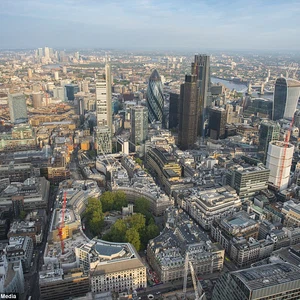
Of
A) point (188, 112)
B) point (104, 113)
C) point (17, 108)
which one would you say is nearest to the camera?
point (188, 112)

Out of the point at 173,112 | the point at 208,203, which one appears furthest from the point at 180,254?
the point at 173,112

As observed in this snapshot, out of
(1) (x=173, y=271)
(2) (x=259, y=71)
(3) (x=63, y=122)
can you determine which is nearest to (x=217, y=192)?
(1) (x=173, y=271)

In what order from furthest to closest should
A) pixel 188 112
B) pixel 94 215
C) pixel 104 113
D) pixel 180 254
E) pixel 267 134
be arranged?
pixel 104 113
pixel 188 112
pixel 267 134
pixel 94 215
pixel 180 254

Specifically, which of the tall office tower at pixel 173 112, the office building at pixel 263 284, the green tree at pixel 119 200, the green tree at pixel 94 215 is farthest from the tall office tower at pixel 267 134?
the office building at pixel 263 284

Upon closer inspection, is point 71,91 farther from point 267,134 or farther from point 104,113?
point 267,134

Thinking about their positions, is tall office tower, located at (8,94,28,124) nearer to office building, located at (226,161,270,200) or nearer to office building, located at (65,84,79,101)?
office building, located at (65,84,79,101)

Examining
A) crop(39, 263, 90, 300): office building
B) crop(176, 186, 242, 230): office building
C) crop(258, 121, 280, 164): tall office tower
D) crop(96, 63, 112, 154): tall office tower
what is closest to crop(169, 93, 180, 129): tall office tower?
crop(96, 63, 112, 154): tall office tower

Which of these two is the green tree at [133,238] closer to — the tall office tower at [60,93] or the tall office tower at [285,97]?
the tall office tower at [285,97]
